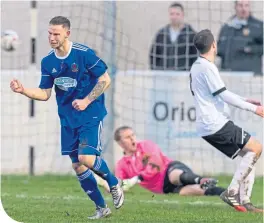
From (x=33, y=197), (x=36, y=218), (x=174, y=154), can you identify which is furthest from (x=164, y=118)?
(x=36, y=218)

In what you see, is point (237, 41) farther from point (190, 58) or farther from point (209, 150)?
point (209, 150)

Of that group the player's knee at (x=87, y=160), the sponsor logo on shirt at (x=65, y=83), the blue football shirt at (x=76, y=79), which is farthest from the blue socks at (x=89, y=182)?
the sponsor logo on shirt at (x=65, y=83)

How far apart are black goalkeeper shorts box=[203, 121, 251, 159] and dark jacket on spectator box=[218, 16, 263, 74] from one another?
5.72m

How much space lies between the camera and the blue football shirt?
9.37 meters

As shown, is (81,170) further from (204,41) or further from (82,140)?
(204,41)

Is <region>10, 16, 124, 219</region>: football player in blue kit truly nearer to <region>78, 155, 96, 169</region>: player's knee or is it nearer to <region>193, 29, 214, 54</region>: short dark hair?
<region>78, 155, 96, 169</region>: player's knee

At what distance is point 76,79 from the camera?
369 inches

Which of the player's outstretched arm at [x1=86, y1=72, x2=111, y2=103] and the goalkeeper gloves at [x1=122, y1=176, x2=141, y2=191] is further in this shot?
the goalkeeper gloves at [x1=122, y1=176, x2=141, y2=191]

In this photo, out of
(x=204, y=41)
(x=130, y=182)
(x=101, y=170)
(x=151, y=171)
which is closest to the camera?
(x=101, y=170)

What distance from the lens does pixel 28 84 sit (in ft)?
50.8

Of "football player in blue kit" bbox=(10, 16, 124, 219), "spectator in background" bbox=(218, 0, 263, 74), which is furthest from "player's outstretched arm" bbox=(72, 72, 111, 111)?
"spectator in background" bbox=(218, 0, 263, 74)

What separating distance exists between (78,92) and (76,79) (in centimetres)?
13

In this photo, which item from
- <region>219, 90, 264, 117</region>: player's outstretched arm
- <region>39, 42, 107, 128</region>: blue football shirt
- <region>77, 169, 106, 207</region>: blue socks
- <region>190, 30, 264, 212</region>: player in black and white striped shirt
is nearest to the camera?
<region>39, 42, 107, 128</region>: blue football shirt

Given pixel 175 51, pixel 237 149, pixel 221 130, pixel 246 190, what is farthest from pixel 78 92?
pixel 175 51
